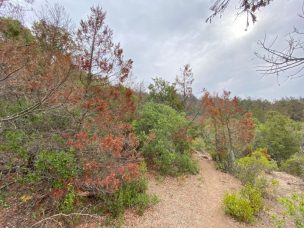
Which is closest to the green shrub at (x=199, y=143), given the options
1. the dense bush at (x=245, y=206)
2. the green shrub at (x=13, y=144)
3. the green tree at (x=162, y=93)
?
the green tree at (x=162, y=93)

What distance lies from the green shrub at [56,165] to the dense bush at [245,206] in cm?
490

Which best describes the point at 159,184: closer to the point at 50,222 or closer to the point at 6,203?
the point at 50,222

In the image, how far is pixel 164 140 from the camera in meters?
11.1

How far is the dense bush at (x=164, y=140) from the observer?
10.7 metres

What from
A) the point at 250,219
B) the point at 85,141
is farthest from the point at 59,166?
the point at 250,219

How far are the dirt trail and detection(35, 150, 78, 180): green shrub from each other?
2119 millimetres

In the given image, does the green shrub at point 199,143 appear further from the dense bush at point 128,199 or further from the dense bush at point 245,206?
the dense bush at point 128,199

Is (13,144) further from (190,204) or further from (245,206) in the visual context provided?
(245,206)

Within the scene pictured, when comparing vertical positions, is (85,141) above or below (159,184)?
above

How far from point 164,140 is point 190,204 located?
11.1ft

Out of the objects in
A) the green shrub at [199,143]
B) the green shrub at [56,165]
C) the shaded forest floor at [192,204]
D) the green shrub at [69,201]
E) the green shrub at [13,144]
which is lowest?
the shaded forest floor at [192,204]

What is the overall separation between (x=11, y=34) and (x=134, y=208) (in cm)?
845

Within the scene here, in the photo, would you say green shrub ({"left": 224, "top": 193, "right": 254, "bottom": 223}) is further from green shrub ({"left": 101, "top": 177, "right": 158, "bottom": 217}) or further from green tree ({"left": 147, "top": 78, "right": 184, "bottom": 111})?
green tree ({"left": 147, "top": 78, "right": 184, "bottom": 111})

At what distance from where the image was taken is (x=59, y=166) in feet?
18.7
